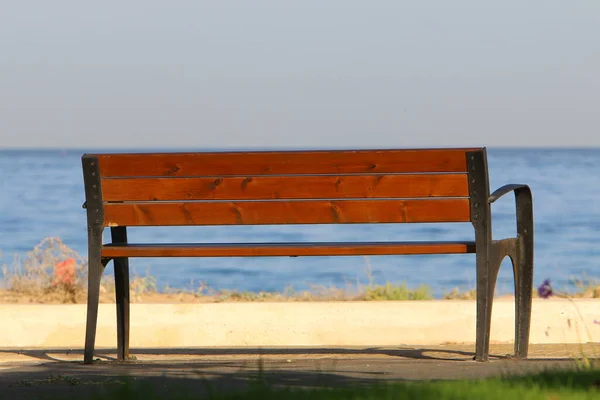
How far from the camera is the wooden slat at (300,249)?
16.6 ft

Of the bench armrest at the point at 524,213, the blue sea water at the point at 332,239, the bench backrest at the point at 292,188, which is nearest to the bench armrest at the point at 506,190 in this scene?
the bench armrest at the point at 524,213

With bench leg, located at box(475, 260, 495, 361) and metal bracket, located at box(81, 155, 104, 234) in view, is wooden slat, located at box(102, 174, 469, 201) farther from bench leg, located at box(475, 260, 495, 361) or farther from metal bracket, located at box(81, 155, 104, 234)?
bench leg, located at box(475, 260, 495, 361)

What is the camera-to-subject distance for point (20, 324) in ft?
21.7

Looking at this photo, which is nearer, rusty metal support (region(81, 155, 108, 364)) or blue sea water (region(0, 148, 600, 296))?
rusty metal support (region(81, 155, 108, 364))

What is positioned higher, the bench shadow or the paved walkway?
the bench shadow

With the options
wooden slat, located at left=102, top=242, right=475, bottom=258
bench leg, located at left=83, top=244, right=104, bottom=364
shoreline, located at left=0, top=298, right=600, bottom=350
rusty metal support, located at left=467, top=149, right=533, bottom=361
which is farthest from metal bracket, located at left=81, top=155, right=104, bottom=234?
rusty metal support, located at left=467, top=149, right=533, bottom=361

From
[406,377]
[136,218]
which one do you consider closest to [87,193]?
[136,218]

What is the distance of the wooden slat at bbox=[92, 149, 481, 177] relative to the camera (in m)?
5.21

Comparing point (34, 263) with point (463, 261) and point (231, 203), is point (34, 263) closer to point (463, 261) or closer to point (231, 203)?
point (231, 203)

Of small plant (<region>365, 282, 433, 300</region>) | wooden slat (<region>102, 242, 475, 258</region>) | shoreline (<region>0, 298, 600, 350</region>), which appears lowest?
shoreline (<region>0, 298, 600, 350</region>)

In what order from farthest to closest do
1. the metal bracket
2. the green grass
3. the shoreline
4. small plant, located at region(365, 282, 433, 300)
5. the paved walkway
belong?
small plant, located at region(365, 282, 433, 300) < the shoreline < the metal bracket < the paved walkway < the green grass

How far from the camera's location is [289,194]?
208 inches

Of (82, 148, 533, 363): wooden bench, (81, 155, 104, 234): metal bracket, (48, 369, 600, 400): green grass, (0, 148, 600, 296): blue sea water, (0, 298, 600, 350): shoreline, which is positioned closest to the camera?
(48, 369, 600, 400): green grass

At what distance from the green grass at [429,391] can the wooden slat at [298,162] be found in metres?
1.48
